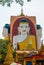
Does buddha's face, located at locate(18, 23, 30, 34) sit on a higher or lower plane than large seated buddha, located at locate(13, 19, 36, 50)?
higher

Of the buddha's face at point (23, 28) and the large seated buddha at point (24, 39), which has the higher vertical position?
the buddha's face at point (23, 28)

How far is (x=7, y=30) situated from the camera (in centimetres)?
2927

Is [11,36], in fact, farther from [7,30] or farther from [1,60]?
[1,60]

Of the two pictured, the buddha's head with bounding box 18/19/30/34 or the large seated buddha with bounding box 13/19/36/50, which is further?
the large seated buddha with bounding box 13/19/36/50

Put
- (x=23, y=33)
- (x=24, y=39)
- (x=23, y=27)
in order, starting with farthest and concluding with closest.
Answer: (x=24, y=39) → (x=23, y=33) → (x=23, y=27)

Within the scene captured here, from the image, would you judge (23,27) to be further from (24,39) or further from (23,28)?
(24,39)

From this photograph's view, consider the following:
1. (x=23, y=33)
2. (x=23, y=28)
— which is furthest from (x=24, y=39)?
(x=23, y=28)

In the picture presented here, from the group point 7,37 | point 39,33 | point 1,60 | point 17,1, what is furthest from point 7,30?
point 17,1

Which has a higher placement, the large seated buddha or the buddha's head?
the buddha's head

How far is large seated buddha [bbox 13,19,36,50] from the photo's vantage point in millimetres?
28188

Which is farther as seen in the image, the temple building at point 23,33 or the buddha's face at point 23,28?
the temple building at point 23,33

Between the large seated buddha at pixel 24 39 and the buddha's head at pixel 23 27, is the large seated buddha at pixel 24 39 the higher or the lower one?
the lower one

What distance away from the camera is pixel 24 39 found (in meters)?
28.8

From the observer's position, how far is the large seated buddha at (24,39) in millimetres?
28188
